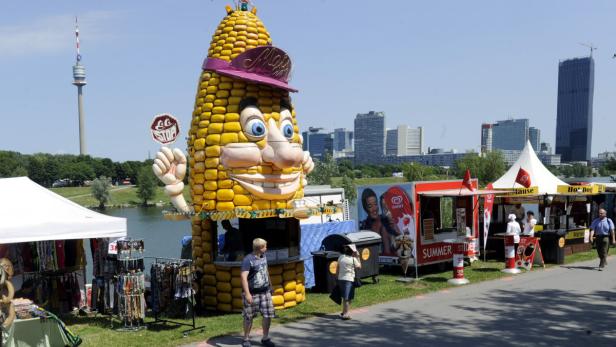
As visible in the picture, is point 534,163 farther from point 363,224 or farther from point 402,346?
point 402,346

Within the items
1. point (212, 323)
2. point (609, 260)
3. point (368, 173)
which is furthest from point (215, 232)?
point (368, 173)

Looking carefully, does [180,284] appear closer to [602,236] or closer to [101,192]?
[602,236]

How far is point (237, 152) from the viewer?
399 inches

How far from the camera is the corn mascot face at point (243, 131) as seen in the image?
10297 millimetres

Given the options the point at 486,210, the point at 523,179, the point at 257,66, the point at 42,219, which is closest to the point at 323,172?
the point at 523,179

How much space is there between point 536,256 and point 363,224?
5.06 m

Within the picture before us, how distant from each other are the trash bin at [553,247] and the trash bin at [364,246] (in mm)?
6017

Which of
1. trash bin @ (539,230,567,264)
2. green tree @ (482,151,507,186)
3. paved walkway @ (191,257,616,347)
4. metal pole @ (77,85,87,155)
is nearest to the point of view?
paved walkway @ (191,257,616,347)

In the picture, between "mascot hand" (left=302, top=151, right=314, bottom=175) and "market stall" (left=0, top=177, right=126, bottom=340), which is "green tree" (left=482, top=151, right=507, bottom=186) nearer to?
"mascot hand" (left=302, top=151, right=314, bottom=175)

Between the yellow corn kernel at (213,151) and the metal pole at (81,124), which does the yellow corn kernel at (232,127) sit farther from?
the metal pole at (81,124)

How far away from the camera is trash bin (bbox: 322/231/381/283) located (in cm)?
1282

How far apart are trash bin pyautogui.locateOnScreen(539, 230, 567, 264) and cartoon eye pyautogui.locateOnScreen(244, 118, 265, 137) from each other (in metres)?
10.3

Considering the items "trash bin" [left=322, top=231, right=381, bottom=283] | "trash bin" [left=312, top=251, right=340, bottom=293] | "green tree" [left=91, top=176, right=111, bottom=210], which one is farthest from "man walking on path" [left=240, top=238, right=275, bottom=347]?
"green tree" [left=91, top=176, right=111, bottom=210]

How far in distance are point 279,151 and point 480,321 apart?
462 cm
